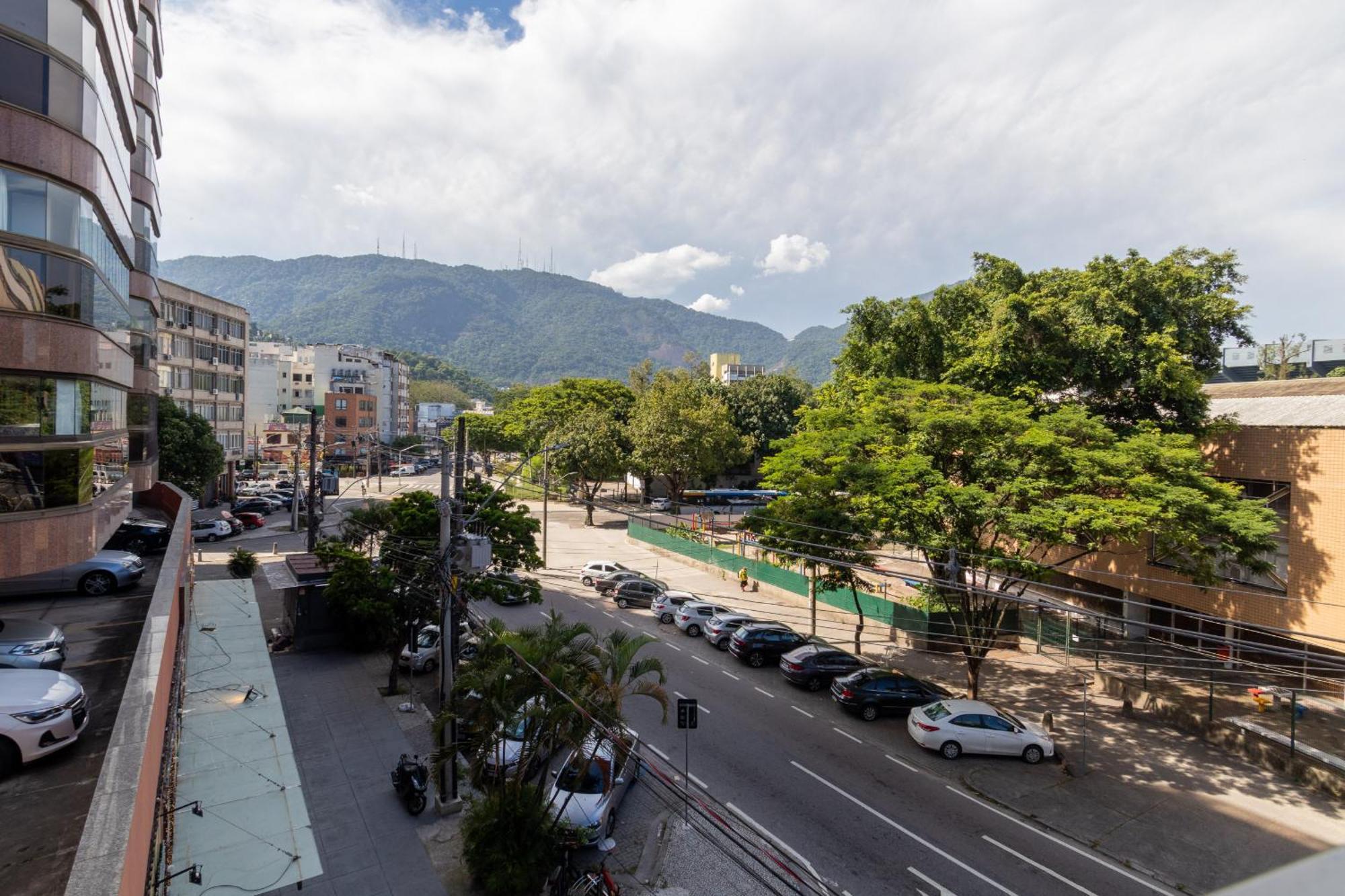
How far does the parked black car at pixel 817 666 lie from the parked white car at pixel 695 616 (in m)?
4.91

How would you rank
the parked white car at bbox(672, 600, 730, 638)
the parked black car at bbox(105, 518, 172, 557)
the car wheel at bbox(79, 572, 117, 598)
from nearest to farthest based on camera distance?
the car wheel at bbox(79, 572, 117, 598) → the parked black car at bbox(105, 518, 172, 557) → the parked white car at bbox(672, 600, 730, 638)

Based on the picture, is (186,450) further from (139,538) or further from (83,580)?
(83,580)

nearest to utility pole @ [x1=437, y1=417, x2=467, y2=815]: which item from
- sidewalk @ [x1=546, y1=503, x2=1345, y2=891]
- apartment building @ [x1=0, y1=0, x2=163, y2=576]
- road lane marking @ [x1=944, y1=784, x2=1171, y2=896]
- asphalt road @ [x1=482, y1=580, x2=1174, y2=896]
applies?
asphalt road @ [x1=482, y1=580, x2=1174, y2=896]

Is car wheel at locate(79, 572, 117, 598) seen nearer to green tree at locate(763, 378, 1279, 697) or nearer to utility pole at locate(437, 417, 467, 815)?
utility pole at locate(437, 417, 467, 815)

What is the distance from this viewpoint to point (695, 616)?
25.6 m

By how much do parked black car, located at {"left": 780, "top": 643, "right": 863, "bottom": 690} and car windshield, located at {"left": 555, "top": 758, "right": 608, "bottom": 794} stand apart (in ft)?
29.6

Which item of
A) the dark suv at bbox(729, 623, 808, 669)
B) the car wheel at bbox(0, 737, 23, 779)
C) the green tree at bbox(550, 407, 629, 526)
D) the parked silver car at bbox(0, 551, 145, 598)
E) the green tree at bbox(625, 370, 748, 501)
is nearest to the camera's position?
the car wheel at bbox(0, 737, 23, 779)

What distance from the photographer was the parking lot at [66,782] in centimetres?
586

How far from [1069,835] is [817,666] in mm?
7939

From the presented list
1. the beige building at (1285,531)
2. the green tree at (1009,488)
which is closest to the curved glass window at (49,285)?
the green tree at (1009,488)

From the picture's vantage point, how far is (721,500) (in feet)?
209

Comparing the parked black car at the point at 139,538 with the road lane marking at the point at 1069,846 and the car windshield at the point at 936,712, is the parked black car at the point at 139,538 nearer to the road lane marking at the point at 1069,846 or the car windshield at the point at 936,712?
the car windshield at the point at 936,712

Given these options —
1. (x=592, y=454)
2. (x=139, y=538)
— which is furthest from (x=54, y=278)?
(x=592, y=454)

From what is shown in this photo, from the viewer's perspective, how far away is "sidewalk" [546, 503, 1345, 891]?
12914 millimetres
